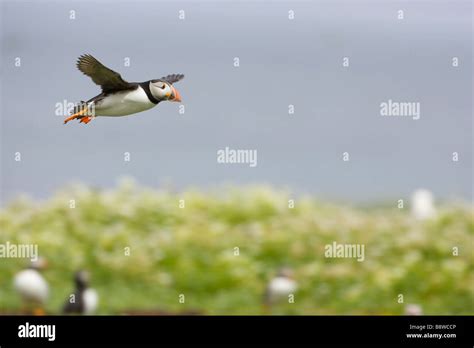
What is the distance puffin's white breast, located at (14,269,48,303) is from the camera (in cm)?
669

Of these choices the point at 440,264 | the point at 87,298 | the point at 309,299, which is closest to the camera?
the point at 87,298

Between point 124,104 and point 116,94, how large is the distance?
3.5 inches

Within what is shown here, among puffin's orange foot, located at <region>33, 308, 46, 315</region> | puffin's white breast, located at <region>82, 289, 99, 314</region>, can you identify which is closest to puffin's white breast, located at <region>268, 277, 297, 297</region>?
puffin's white breast, located at <region>82, 289, 99, 314</region>

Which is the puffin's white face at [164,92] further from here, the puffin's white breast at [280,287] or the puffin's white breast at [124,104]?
the puffin's white breast at [280,287]

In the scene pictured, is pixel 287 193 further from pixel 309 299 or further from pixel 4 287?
pixel 4 287

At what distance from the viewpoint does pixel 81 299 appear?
21.6 feet

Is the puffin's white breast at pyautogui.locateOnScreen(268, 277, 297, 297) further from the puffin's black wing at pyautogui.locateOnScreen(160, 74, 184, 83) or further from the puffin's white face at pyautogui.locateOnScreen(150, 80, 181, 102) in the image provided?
the puffin's white face at pyautogui.locateOnScreen(150, 80, 181, 102)

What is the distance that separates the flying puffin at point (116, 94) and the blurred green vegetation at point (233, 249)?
7.93 ft

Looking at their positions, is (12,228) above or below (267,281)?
above

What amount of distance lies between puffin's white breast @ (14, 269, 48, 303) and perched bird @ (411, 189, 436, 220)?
10.7 feet

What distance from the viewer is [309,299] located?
704cm

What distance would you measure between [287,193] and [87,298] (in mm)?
2165

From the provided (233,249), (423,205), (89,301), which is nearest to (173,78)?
(89,301)

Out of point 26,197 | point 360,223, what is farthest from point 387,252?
point 26,197
